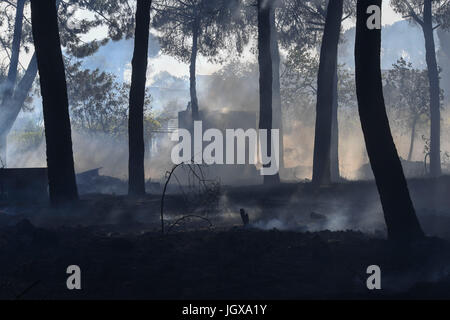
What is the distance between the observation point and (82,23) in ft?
125

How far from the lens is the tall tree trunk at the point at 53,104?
51.3ft

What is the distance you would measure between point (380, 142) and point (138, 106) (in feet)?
34.0

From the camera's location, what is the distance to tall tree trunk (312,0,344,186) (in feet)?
74.1

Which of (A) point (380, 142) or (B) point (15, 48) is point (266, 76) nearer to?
(A) point (380, 142)

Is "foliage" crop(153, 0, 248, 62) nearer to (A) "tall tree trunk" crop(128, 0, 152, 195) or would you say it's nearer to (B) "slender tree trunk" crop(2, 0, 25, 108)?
(B) "slender tree trunk" crop(2, 0, 25, 108)

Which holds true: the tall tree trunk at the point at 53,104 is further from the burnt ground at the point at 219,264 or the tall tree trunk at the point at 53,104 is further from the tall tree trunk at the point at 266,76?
the tall tree trunk at the point at 266,76

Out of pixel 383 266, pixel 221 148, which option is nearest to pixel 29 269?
pixel 383 266

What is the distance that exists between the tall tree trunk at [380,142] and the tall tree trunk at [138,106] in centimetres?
995

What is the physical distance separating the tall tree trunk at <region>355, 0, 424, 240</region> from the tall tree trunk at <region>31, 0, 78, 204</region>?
303 inches

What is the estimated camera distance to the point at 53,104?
15.7 metres

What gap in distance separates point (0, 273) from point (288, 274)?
389cm

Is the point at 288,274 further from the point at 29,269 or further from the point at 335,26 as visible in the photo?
the point at 335,26

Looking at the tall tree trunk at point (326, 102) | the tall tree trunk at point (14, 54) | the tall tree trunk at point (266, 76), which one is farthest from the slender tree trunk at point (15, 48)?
the tall tree trunk at point (326, 102)

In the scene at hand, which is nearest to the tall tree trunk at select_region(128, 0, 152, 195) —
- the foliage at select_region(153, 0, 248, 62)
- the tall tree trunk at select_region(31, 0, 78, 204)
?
the tall tree trunk at select_region(31, 0, 78, 204)
